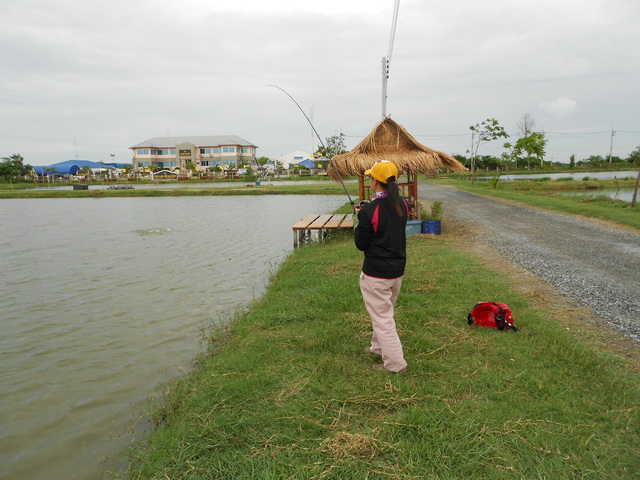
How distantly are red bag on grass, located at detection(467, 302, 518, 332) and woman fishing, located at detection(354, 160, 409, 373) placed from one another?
Result: 139 centimetres

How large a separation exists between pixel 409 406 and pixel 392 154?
345 inches

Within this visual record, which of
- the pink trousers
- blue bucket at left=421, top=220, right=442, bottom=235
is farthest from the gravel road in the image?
the pink trousers

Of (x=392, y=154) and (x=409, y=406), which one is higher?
(x=392, y=154)

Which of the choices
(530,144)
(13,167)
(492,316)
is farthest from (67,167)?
(492,316)

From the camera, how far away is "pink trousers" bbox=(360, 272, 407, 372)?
135 inches

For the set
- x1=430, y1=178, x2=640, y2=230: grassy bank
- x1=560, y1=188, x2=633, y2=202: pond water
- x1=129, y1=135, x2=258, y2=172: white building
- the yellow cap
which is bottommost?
x1=560, y1=188, x2=633, y2=202: pond water

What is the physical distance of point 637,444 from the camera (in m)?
2.59

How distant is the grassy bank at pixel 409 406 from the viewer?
2506 millimetres

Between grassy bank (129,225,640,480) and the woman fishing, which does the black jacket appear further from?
grassy bank (129,225,640,480)

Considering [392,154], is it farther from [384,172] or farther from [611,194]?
[611,194]

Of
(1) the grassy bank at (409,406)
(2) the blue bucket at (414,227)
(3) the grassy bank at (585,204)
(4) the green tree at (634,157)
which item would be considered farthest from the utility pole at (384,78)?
(4) the green tree at (634,157)

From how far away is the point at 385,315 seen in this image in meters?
3.46

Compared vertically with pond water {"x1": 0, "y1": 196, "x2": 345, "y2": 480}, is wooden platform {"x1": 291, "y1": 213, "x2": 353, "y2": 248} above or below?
above

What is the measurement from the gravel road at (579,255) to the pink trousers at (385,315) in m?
2.43
